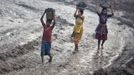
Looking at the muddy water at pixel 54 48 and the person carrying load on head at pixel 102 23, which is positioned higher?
the person carrying load on head at pixel 102 23

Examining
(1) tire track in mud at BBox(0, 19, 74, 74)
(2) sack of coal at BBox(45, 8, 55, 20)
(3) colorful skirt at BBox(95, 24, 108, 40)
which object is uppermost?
(2) sack of coal at BBox(45, 8, 55, 20)

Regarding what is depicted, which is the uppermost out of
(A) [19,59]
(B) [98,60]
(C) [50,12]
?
(C) [50,12]

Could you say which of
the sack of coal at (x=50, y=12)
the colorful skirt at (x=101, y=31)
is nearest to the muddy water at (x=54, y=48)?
the colorful skirt at (x=101, y=31)

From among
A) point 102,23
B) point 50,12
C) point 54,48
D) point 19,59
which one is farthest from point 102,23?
point 19,59

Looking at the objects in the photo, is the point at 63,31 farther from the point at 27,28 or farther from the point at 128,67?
the point at 128,67

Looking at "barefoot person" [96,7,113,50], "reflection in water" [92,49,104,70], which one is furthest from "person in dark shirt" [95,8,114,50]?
"reflection in water" [92,49,104,70]

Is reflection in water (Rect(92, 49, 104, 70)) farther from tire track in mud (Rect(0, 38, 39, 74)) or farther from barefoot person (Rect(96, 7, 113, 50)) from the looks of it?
tire track in mud (Rect(0, 38, 39, 74))

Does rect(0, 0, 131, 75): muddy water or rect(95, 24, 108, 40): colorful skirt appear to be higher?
rect(95, 24, 108, 40): colorful skirt

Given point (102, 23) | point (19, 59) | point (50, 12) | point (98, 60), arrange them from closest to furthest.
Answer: point (50, 12) < point (19, 59) < point (98, 60) < point (102, 23)

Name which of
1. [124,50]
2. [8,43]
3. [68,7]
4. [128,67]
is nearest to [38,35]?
[8,43]

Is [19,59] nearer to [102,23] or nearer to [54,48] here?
[54,48]

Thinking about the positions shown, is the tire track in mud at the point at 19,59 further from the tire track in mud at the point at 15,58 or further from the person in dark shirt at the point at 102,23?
the person in dark shirt at the point at 102,23

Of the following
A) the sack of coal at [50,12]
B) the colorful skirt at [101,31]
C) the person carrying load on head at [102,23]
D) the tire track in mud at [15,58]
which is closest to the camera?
the tire track in mud at [15,58]

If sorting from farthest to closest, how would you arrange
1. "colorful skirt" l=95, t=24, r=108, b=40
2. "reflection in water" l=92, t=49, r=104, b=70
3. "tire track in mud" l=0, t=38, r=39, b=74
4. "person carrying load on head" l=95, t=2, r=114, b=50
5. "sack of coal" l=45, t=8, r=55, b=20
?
"colorful skirt" l=95, t=24, r=108, b=40
"person carrying load on head" l=95, t=2, r=114, b=50
"reflection in water" l=92, t=49, r=104, b=70
"sack of coal" l=45, t=8, r=55, b=20
"tire track in mud" l=0, t=38, r=39, b=74
